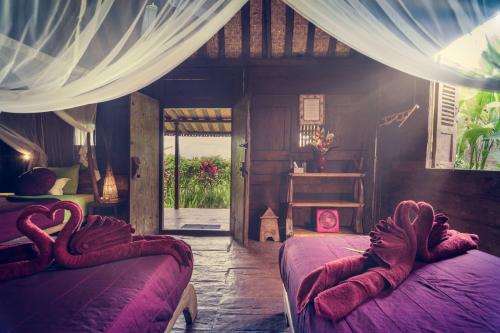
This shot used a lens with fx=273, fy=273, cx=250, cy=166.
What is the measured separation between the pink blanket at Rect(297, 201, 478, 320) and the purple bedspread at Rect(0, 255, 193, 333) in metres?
0.62

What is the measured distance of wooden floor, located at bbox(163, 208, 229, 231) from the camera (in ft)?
15.2

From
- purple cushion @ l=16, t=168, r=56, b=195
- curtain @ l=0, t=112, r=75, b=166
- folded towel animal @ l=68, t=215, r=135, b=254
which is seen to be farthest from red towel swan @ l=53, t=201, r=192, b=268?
curtain @ l=0, t=112, r=75, b=166

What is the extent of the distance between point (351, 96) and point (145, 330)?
3968 mm

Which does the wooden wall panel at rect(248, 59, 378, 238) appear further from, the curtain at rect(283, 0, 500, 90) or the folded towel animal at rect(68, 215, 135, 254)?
the folded towel animal at rect(68, 215, 135, 254)

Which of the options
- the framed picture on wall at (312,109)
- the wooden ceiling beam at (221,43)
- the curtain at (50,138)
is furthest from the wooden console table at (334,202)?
the curtain at (50,138)

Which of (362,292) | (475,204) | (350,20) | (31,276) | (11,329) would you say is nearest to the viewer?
(11,329)

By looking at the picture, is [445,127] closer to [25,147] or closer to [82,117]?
[82,117]

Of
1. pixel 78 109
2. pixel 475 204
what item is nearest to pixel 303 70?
pixel 475 204

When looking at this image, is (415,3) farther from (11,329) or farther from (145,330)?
(11,329)

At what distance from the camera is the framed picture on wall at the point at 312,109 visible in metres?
4.05

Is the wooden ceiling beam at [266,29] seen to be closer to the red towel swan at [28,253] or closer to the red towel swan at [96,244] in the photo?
the red towel swan at [96,244]

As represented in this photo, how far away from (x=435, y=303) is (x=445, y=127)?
255 centimetres

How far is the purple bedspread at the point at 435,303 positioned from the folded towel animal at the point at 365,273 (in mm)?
34

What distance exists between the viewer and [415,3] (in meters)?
1.50
